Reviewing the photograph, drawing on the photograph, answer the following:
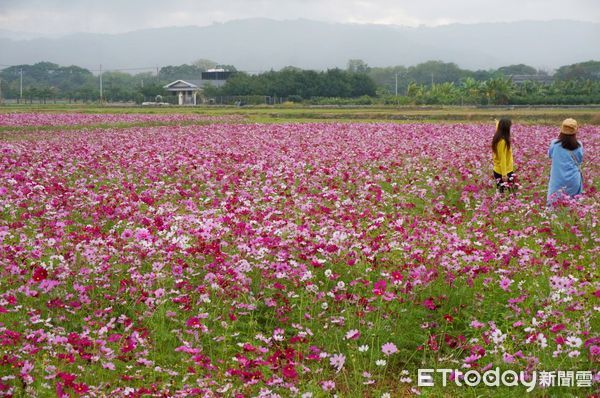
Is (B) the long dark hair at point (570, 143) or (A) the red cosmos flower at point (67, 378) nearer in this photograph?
(A) the red cosmos flower at point (67, 378)

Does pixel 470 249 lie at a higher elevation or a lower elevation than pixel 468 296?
higher

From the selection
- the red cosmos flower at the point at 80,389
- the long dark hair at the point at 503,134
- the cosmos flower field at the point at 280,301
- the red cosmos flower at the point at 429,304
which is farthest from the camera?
the long dark hair at the point at 503,134

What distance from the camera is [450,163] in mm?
13227

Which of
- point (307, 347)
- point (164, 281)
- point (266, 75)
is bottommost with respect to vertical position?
point (307, 347)

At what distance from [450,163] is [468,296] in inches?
310

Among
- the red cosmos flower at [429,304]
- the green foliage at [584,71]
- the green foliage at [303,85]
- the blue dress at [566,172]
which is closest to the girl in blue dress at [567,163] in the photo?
the blue dress at [566,172]

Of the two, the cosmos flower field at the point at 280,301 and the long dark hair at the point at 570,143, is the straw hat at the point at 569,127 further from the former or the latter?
the cosmos flower field at the point at 280,301

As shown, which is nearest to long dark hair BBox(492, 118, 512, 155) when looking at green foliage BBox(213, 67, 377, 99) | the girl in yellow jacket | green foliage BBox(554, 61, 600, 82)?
the girl in yellow jacket

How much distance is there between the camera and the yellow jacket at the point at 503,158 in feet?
35.9

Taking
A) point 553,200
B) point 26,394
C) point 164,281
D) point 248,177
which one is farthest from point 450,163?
point 26,394

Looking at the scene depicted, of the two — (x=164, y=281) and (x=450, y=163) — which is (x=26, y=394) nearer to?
(x=164, y=281)

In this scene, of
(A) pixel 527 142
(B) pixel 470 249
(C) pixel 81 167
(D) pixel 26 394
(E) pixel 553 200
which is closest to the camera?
(D) pixel 26 394

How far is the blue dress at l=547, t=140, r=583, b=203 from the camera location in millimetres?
9672

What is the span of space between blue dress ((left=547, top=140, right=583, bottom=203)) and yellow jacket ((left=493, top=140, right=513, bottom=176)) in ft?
3.82
